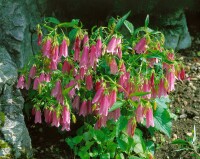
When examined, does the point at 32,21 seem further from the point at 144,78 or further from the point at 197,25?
the point at 197,25

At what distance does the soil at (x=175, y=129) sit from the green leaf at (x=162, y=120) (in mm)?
498

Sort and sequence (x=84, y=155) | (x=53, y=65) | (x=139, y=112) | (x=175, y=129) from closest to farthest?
(x=139, y=112), (x=53, y=65), (x=84, y=155), (x=175, y=129)

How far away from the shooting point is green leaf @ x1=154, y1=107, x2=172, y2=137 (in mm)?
3137

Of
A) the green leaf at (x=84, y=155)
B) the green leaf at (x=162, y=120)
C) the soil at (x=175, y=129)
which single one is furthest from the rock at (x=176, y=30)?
the green leaf at (x=84, y=155)

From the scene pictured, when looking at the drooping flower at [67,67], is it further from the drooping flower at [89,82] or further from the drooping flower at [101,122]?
the drooping flower at [101,122]

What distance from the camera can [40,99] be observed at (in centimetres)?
329

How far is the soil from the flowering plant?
1.53 ft

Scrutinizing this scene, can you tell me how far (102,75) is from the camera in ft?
9.27

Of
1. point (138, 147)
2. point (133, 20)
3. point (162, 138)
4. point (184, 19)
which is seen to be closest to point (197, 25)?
point (184, 19)

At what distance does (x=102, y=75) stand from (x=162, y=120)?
2.02 ft

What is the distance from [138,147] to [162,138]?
0.51m

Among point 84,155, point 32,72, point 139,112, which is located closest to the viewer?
point 139,112

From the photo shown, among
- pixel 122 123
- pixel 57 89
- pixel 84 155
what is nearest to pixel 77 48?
pixel 57 89

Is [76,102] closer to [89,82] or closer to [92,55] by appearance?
[89,82]
